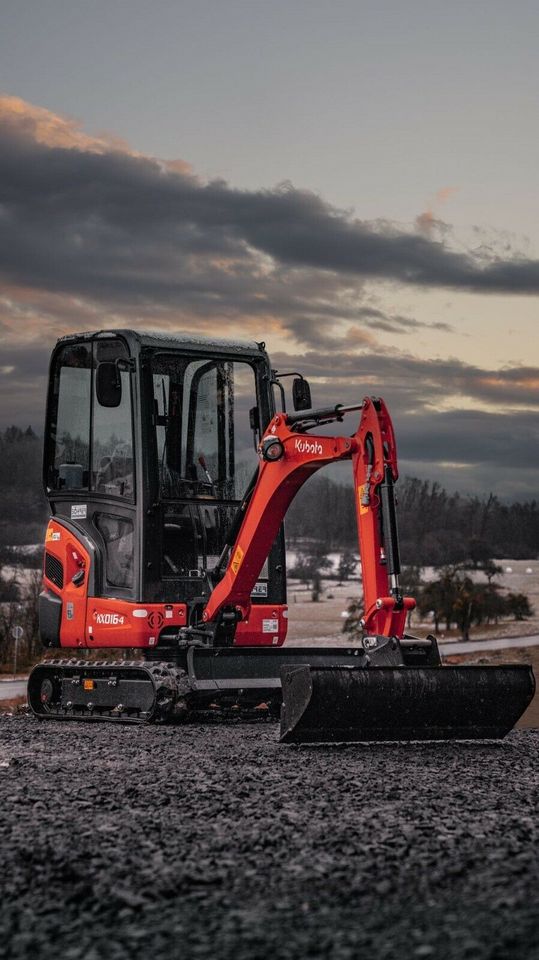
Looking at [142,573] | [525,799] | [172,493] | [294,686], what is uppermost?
[172,493]

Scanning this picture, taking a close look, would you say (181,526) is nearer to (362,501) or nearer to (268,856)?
(362,501)

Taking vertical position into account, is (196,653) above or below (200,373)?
below

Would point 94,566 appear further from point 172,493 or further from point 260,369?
point 260,369

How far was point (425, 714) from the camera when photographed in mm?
10578

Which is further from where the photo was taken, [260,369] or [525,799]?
[260,369]

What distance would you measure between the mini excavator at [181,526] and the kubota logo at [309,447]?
17 mm

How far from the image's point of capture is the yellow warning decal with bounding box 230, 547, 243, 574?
12.8m

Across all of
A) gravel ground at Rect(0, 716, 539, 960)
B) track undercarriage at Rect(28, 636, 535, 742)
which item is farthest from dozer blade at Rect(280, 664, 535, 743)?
gravel ground at Rect(0, 716, 539, 960)

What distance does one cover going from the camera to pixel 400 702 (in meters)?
10.5

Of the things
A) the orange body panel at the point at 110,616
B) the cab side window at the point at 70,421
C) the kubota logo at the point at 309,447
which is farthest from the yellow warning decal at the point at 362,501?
the cab side window at the point at 70,421

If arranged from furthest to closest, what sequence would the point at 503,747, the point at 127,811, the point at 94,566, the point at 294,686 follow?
the point at 94,566
the point at 503,747
the point at 294,686
the point at 127,811

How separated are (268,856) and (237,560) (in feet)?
22.4

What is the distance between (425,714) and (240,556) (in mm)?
3087

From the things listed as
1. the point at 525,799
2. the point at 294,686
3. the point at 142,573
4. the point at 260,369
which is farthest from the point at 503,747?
the point at 260,369
